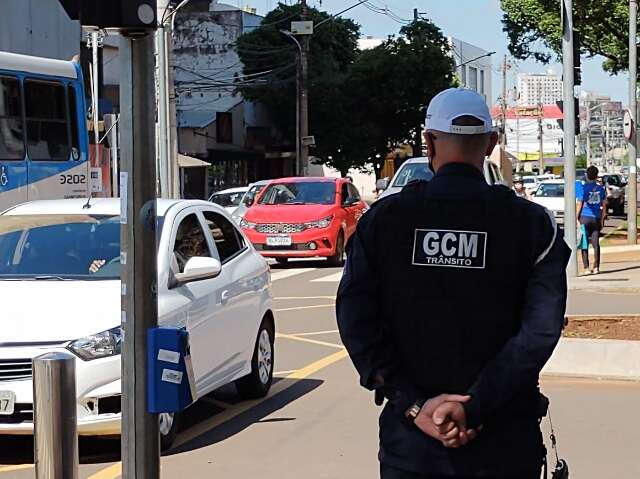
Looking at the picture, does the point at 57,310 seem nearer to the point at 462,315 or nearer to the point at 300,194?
the point at 462,315

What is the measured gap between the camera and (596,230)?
19.4 m

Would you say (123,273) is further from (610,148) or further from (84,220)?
(610,148)

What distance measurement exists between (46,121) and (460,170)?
48.7ft

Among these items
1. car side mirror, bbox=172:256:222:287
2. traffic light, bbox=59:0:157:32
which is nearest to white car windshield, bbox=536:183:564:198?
car side mirror, bbox=172:256:222:287

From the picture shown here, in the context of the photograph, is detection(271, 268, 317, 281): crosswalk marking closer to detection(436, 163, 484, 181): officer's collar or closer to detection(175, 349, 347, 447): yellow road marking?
detection(175, 349, 347, 447): yellow road marking

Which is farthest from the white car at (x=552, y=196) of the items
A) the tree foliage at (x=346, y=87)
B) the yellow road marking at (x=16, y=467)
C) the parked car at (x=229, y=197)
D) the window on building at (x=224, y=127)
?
the yellow road marking at (x=16, y=467)

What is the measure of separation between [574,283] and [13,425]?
41.4 feet

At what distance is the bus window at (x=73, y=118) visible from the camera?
18.4 metres

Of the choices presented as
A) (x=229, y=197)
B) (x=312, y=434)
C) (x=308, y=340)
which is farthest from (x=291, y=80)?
(x=312, y=434)

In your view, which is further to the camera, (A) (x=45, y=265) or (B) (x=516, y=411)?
(A) (x=45, y=265)

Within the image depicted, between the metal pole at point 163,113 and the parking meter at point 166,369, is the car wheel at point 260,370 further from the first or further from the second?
the metal pole at point 163,113

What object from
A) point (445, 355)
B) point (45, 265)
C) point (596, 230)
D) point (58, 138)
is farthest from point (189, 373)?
point (596, 230)

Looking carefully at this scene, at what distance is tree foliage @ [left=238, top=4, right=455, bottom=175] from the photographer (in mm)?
54312

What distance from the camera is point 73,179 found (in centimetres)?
1830
